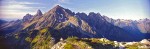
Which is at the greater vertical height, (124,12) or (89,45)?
(124,12)

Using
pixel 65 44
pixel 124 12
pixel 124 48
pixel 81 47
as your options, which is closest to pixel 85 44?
pixel 81 47

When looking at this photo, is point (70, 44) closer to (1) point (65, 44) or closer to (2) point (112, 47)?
(1) point (65, 44)

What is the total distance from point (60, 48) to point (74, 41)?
11.5 m

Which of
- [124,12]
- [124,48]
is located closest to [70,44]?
[124,48]

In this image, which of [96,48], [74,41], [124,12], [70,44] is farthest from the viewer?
[124,12]

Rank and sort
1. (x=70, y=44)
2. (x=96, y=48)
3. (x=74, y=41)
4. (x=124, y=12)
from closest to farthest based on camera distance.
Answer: (x=96, y=48)
(x=70, y=44)
(x=74, y=41)
(x=124, y=12)

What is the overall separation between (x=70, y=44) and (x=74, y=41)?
30.0ft

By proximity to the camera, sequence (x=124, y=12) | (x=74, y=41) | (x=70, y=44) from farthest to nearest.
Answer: (x=124, y=12) → (x=74, y=41) → (x=70, y=44)

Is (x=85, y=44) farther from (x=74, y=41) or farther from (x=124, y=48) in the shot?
(x=124, y=48)

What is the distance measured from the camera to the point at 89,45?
126938 mm

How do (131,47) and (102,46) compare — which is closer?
(102,46)

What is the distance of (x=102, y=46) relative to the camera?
433 feet

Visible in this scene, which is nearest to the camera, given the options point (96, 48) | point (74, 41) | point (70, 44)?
point (96, 48)

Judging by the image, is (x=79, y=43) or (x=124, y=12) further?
(x=124, y=12)
